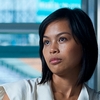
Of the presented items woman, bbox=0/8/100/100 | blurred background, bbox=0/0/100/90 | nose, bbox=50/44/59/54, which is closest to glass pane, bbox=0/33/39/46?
blurred background, bbox=0/0/100/90

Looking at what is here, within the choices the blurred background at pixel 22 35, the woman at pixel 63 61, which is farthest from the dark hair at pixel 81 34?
the blurred background at pixel 22 35

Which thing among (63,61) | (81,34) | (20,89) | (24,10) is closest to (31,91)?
(20,89)

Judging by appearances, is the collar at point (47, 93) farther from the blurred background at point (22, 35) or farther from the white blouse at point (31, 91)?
the blurred background at point (22, 35)

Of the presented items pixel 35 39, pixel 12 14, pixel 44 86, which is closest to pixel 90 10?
pixel 35 39

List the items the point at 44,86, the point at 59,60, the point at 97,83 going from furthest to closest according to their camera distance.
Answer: the point at 97,83, the point at 44,86, the point at 59,60

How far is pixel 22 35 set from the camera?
1.69 m

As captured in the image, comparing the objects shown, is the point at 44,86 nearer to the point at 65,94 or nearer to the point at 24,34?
the point at 65,94

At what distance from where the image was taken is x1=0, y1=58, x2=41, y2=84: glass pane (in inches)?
65.6

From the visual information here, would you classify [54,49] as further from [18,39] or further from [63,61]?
[18,39]

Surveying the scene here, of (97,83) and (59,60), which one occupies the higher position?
(59,60)

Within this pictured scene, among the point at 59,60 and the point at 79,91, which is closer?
the point at 59,60

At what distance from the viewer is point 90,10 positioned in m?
1.69

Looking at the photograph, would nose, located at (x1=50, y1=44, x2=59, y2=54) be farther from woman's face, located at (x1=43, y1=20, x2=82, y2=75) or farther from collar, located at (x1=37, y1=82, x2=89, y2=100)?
collar, located at (x1=37, y1=82, x2=89, y2=100)

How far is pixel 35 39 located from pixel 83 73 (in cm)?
62
